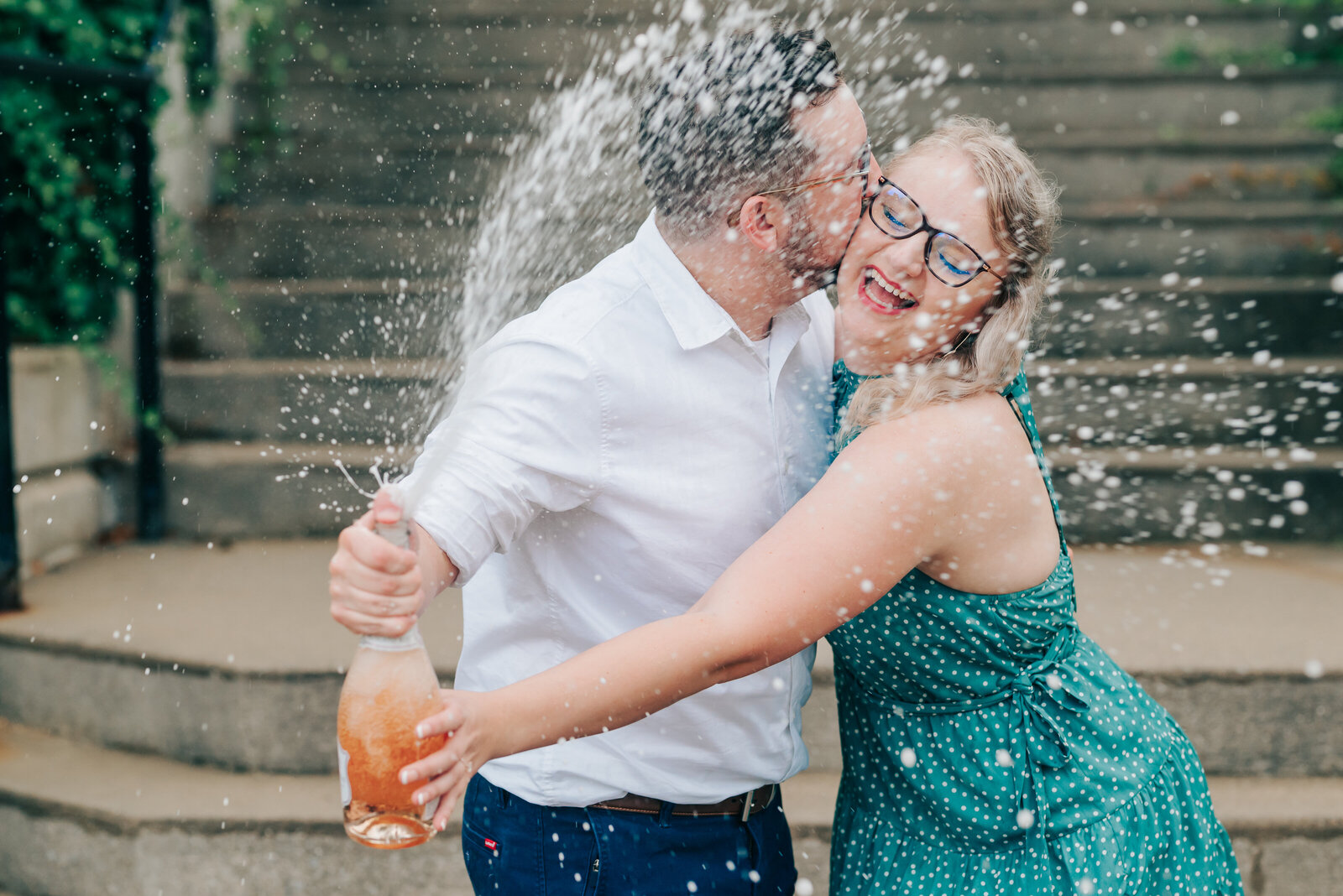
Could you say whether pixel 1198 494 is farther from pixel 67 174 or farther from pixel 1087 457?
pixel 67 174

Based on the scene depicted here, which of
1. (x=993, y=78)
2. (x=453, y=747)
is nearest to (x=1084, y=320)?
(x=993, y=78)

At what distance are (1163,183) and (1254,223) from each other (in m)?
0.39

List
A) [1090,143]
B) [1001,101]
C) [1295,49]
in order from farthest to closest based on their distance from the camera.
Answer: [1295,49] → [1001,101] → [1090,143]

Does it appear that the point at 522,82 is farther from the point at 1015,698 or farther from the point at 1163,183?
the point at 1015,698

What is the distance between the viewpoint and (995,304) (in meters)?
1.54

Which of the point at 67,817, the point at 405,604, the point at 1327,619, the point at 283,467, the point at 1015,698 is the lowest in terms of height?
the point at 67,817

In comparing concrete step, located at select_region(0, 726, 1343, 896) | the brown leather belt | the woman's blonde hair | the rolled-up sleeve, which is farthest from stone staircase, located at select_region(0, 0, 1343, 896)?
the rolled-up sleeve

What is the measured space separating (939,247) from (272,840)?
6.84ft

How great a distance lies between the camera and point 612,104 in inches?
210

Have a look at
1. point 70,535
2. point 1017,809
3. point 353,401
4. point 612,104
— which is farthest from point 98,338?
point 1017,809

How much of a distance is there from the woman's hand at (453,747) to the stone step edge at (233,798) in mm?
1546

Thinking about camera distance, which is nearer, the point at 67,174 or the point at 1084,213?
the point at 67,174

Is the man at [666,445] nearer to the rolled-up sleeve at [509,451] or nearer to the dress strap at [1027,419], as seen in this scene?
the rolled-up sleeve at [509,451]

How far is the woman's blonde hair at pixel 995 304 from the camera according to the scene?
1.48 m
